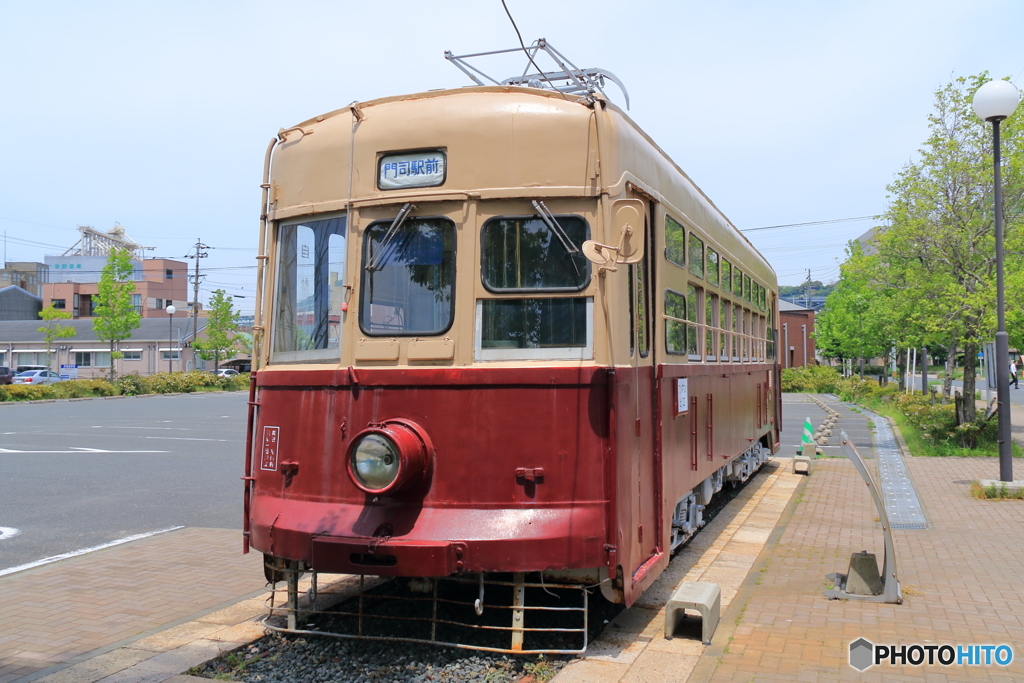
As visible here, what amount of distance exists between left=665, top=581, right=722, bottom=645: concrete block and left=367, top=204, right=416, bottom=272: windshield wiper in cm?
274

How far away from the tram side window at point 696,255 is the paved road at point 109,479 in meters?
5.59

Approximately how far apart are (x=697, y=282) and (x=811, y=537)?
3.25 metres

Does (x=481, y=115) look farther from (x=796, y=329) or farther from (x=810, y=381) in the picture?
(x=796, y=329)

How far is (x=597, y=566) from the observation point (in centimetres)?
451

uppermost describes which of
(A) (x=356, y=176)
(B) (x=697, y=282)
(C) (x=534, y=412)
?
(A) (x=356, y=176)

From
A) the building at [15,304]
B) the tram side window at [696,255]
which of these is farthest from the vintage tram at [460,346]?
the building at [15,304]

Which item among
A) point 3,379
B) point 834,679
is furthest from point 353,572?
point 3,379

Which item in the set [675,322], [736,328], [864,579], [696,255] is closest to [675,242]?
[675,322]

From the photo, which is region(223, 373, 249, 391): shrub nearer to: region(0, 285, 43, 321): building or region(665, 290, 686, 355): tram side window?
region(665, 290, 686, 355): tram side window

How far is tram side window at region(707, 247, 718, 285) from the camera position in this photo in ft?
24.5

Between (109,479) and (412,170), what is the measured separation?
9376 millimetres

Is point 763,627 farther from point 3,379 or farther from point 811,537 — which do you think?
point 3,379

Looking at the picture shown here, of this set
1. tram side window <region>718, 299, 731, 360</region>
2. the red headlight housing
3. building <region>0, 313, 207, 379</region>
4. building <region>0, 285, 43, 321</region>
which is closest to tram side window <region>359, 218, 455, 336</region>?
the red headlight housing

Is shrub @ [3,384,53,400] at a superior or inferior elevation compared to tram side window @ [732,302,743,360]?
inferior
